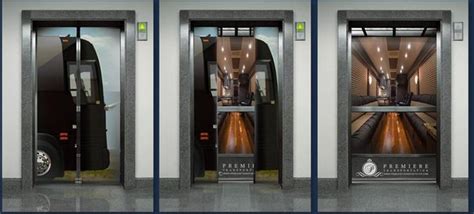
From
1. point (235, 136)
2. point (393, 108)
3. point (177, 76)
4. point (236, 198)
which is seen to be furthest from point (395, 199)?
point (177, 76)

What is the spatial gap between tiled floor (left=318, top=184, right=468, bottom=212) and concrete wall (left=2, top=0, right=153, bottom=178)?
202cm

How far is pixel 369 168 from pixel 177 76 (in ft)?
8.12

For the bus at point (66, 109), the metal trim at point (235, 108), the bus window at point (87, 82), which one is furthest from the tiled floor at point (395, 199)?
the bus window at point (87, 82)

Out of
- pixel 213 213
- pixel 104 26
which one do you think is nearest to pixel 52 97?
pixel 104 26

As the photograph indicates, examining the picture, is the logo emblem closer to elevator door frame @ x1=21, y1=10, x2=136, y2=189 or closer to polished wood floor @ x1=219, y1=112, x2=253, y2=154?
polished wood floor @ x1=219, y1=112, x2=253, y2=154

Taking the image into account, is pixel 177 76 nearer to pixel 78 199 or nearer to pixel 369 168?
pixel 78 199

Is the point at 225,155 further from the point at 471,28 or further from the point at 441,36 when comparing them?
the point at 471,28

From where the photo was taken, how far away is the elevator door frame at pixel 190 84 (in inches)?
267

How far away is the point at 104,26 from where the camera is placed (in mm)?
7148

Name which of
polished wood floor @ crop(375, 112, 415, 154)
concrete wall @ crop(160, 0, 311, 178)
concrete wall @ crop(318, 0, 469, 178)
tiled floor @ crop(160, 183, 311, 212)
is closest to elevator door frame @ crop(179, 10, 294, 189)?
concrete wall @ crop(160, 0, 311, 178)

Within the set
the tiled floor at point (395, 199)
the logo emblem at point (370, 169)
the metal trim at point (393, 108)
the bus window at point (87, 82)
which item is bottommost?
the tiled floor at point (395, 199)

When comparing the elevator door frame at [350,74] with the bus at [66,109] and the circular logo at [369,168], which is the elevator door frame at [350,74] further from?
the bus at [66,109]

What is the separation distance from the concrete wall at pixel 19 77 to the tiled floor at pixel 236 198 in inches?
26.1

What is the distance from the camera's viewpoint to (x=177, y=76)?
687 cm
